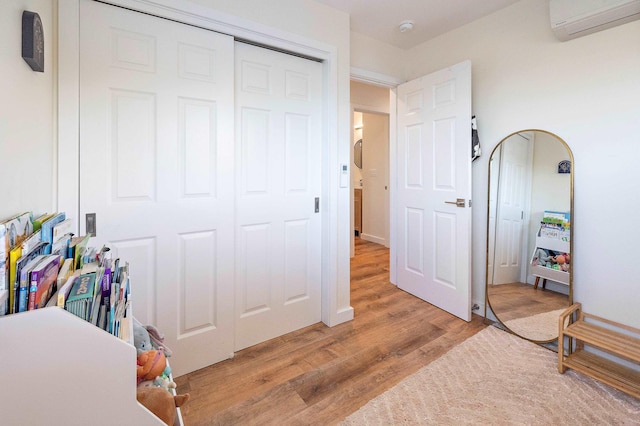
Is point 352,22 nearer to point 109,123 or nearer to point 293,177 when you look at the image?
point 293,177

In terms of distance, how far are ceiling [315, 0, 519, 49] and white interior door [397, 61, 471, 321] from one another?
0.41 metres

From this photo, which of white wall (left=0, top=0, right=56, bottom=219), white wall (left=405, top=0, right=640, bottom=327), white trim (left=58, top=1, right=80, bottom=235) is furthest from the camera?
white wall (left=405, top=0, right=640, bottom=327)

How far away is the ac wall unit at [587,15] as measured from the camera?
5.54 feet

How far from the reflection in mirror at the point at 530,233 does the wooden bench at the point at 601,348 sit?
139 millimetres

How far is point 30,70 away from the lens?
1063 millimetres

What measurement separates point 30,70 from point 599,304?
3123mm

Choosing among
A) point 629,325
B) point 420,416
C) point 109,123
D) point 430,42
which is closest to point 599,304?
point 629,325

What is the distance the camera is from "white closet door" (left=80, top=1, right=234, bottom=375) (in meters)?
1.53

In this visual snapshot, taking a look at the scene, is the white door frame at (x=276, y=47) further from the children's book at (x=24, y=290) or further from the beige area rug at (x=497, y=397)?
the children's book at (x=24, y=290)

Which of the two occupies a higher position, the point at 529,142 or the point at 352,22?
the point at 352,22

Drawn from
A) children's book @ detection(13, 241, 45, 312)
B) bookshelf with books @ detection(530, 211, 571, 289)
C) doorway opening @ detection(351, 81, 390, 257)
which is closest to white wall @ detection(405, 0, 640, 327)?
bookshelf with books @ detection(530, 211, 571, 289)

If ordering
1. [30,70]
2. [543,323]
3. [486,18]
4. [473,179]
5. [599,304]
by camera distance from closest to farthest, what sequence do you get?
[30,70] → [599,304] → [543,323] → [486,18] → [473,179]

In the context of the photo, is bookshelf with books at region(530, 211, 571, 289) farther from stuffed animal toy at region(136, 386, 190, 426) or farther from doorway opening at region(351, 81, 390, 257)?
doorway opening at region(351, 81, 390, 257)

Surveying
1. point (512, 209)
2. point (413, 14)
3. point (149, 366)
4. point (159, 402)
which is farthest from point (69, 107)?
point (512, 209)
